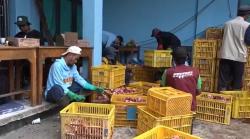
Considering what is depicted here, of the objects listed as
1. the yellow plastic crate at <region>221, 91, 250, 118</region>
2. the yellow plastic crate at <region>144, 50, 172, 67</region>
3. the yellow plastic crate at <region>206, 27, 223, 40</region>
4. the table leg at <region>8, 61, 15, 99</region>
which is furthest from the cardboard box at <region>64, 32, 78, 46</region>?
the yellow plastic crate at <region>206, 27, 223, 40</region>

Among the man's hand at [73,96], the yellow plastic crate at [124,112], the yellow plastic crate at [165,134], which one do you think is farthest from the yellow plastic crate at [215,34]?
the yellow plastic crate at [165,134]

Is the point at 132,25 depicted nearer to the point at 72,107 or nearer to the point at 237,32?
the point at 237,32

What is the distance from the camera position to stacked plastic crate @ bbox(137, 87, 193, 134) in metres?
3.57

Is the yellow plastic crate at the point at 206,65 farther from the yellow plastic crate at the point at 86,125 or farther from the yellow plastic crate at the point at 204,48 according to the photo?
the yellow plastic crate at the point at 86,125

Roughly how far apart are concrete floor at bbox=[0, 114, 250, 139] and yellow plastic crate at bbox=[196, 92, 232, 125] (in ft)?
0.37

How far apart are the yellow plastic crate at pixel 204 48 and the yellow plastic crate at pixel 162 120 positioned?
2.99 metres

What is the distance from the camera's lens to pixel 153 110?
12.6 ft

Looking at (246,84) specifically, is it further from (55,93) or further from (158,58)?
(55,93)

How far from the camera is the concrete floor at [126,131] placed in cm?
410

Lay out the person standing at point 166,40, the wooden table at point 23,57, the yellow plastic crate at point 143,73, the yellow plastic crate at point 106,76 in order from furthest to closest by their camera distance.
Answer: the person standing at point 166,40 < the yellow plastic crate at point 143,73 < the yellow plastic crate at point 106,76 < the wooden table at point 23,57

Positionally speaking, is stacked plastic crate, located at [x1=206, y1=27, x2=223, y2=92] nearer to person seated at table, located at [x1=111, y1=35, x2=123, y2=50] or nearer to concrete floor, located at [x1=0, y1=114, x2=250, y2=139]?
concrete floor, located at [x1=0, y1=114, x2=250, y2=139]

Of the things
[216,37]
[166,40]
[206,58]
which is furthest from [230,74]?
[166,40]

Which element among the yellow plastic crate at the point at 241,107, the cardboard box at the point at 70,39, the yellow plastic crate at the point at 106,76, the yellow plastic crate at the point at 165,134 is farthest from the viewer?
the cardboard box at the point at 70,39

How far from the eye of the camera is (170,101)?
3531mm
